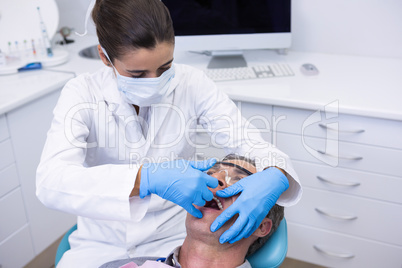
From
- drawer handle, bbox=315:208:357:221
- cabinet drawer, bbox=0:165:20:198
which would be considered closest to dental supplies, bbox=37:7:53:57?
cabinet drawer, bbox=0:165:20:198

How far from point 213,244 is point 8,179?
1.05 meters

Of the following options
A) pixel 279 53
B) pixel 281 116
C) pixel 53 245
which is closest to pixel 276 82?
pixel 281 116

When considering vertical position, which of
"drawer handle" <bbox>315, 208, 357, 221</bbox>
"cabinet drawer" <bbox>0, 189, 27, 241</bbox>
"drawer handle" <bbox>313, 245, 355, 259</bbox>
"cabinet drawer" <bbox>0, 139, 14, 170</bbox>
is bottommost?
"drawer handle" <bbox>313, 245, 355, 259</bbox>

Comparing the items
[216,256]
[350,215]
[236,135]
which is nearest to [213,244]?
[216,256]

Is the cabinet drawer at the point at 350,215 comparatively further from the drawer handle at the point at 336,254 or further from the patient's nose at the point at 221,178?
the patient's nose at the point at 221,178

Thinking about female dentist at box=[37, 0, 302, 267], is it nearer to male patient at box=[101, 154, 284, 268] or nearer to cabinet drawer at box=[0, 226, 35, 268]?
male patient at box=[101, 154, 284, 268]

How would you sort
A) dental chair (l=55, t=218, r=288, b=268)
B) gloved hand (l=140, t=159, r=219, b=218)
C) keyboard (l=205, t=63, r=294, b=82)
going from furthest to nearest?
keyboard (l=205, t=63, r=294, b=82)
dental chair (l=55, t=218, r=288, b=268)
gloved hand (l=140, t=159, r=219, b=218)

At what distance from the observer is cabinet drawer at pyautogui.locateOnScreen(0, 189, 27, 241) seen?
69.4 inches

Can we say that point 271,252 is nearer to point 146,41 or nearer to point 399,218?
point 146,41

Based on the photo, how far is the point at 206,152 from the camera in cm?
184

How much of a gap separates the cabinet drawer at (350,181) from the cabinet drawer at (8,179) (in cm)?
124

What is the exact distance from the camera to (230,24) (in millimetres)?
2004

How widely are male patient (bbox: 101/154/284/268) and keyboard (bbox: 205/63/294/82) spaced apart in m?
0.78

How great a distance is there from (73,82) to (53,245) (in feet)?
3.69
